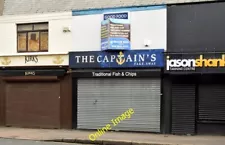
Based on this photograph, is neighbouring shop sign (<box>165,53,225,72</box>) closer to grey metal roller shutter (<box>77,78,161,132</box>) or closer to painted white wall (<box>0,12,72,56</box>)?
grey metal roller shutter (<box>77,78,161,132</box>)

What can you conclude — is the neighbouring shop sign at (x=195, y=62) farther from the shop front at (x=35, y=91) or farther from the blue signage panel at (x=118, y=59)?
the shop front at (x=35, y=91)

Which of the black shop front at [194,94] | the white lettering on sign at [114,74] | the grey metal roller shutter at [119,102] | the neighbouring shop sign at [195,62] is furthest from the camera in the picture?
the white lettering on sign at [114,74]

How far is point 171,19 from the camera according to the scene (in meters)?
16.8

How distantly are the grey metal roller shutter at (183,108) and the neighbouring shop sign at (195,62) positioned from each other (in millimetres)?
781

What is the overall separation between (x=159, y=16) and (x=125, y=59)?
2.28 meters

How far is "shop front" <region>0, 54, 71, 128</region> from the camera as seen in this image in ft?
60.4

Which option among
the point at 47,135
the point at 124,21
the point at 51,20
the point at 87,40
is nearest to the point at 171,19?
the point at 124,21

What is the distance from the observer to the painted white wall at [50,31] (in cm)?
1834

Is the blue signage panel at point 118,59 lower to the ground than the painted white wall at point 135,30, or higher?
lower

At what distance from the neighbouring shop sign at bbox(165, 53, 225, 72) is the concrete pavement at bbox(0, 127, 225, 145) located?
2.66 metres

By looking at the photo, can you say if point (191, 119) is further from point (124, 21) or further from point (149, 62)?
point (124, 21)

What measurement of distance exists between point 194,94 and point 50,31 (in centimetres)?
708

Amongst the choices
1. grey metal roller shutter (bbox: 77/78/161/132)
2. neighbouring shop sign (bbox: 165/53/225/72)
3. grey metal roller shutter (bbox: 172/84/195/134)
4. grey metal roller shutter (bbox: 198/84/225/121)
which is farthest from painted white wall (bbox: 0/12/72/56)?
grey metal roller shutter (bbox: 198/84/225/121)

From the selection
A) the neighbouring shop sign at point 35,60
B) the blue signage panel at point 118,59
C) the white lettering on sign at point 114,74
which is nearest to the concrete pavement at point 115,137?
the white lettering on sign at point 114,74
